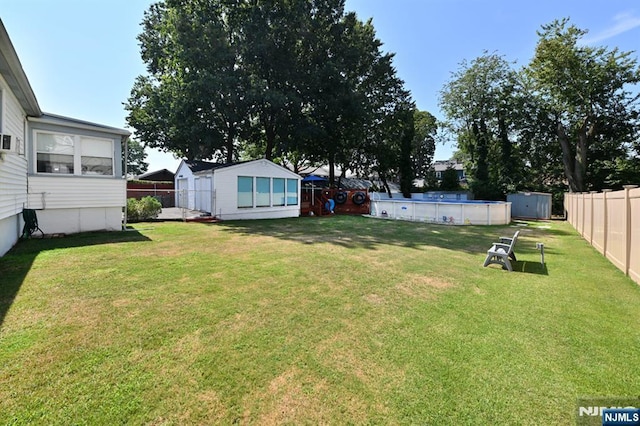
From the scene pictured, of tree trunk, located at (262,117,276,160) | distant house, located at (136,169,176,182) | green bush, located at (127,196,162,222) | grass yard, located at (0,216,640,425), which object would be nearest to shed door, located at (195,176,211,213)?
green bush, located at (127,196,162,222)

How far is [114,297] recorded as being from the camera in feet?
13.3

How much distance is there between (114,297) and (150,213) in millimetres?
10481

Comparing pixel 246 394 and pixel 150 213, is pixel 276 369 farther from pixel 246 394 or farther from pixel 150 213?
pixel 150 213

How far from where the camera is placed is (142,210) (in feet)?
42.7

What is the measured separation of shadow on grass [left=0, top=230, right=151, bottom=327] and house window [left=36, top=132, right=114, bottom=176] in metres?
2.03

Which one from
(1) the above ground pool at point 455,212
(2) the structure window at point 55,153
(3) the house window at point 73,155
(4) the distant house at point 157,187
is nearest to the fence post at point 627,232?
(1) the above ground pool at point 455,212

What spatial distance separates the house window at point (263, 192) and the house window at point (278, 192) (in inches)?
14.7

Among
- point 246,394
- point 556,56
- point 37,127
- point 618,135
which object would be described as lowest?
point 246,394

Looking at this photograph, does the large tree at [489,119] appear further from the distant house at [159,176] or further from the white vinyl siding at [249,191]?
the distant house at [159,176]

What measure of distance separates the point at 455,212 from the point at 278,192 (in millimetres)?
9839

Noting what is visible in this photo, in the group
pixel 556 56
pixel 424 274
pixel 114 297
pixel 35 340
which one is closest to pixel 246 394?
pixel 35 340

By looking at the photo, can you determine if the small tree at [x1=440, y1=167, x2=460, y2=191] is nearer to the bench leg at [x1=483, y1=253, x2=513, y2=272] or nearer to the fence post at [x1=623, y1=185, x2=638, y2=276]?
the fence post at [x1=623, y1=185, x2=638, y2=276]

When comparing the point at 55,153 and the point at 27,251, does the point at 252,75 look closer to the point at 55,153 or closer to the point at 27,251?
the point at 55,153

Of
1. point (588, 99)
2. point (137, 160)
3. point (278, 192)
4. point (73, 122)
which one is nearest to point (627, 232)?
point (73, 122)
